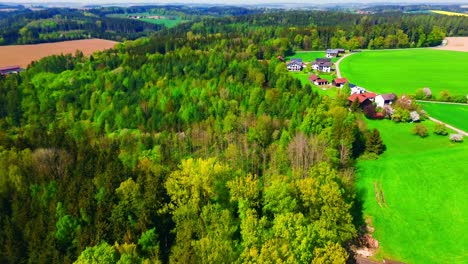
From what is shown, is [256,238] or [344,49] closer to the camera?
[256,238]

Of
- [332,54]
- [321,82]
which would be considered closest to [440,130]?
[321,82]

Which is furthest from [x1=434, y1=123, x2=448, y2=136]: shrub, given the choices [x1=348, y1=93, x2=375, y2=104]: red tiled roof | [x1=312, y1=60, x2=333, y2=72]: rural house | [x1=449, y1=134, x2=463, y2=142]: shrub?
[x1=312, y1=60, x2=333, y2=72]: rural house

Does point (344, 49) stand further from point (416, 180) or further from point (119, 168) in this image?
point (119, 168)

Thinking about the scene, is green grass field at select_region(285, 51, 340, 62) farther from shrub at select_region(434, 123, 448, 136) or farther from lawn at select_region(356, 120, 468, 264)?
lawn at select_region(356, 120, 468, 264)

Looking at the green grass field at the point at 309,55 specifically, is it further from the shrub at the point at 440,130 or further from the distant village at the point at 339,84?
the shrub at the point at 440,130

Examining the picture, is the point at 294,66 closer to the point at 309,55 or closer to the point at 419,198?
Answer: the point at 309,55

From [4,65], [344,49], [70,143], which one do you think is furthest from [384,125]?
[4,65]
